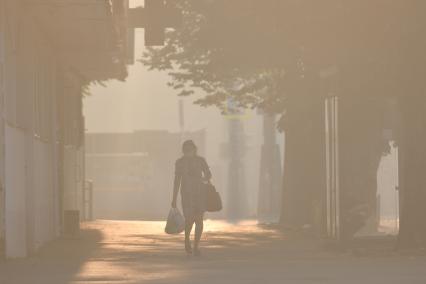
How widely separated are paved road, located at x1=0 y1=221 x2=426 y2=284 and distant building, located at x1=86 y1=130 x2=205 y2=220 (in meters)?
62.1

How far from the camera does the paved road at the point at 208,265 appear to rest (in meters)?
15.4

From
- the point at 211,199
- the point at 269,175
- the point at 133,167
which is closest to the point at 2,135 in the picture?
the point at 211,199

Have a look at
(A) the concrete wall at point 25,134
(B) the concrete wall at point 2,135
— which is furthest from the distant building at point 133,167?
(B) the concrete wall at point 2,135

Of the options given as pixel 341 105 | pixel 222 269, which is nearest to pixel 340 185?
pixel 341 105

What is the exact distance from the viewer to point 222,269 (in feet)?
56.1

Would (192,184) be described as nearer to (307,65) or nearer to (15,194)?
(15,194)

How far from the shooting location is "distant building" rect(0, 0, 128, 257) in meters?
19.5

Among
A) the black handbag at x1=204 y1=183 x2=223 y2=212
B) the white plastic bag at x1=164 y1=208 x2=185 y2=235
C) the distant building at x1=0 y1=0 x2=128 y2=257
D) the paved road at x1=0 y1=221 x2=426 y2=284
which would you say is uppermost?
the distant building at x1=0 y1=0 x2=128 y2=257

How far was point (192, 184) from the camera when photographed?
21234 millimetres

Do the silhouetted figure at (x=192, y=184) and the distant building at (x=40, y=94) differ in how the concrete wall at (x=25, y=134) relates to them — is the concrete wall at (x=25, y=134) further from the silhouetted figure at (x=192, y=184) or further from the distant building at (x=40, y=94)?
the silhouetted figure at (x=192, y=184)

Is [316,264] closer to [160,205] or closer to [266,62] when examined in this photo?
[266,62]

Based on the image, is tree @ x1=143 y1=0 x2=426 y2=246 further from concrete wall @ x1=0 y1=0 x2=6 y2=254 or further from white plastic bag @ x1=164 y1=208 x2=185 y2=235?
concrete wall @ x1=0 y1=0 x2=6 y2=254

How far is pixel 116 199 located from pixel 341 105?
65.7 meters

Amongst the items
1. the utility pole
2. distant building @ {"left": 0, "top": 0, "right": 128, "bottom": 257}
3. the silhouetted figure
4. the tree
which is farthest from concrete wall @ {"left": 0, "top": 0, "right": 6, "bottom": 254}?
the utility pole
